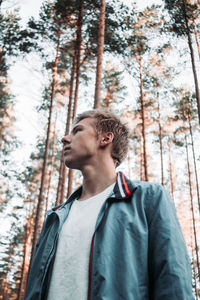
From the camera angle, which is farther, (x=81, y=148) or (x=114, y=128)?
(x=114, y=128)

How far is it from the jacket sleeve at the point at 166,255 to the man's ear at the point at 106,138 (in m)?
0.78

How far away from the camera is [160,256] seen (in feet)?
4.05

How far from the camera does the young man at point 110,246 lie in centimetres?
121

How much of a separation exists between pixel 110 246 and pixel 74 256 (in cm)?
29

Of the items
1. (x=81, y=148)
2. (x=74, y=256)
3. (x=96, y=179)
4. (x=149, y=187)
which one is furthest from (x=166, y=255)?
(x=81, y=148)

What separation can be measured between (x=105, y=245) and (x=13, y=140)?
665 inches

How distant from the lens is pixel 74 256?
150cm

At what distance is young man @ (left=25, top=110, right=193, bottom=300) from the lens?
1.21 m

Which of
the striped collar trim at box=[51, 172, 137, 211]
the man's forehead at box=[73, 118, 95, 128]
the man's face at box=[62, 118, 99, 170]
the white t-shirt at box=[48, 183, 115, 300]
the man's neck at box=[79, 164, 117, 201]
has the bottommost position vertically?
the white t-shirt at box=[48, 183, 115, 300]

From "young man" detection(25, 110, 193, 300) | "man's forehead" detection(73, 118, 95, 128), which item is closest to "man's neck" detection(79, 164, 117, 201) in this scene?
"young man" detection(25, 110, 193, 300)

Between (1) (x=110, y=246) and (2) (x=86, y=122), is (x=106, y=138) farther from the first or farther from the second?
(1) (x=110, y=246)

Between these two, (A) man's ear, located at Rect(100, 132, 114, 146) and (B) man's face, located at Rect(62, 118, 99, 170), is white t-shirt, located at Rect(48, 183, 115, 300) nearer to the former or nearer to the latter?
(B) man's face, located at Rect(62, 118, 99, 170)

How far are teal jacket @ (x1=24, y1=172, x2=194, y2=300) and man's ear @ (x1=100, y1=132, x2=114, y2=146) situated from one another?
58cm

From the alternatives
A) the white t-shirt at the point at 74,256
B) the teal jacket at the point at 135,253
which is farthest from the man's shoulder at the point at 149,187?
the white t-shirt at the point at 74,256
